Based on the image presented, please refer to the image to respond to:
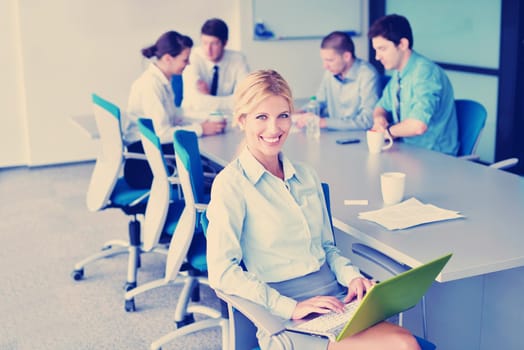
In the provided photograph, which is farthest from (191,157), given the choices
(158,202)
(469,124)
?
(469,124)

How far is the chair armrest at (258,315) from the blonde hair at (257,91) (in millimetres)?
582

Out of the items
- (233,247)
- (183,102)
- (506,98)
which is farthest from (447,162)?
(506,98)

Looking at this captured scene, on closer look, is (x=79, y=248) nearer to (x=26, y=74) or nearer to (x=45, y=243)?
(x=45, y=243)

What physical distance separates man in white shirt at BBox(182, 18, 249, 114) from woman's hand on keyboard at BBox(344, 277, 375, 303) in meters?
2.72

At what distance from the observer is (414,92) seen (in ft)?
13.0

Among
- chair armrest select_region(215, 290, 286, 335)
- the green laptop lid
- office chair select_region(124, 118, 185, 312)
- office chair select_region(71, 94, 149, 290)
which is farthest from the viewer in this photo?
office chair select_region(71, 94, 149, 290)

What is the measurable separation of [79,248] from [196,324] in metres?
1.63

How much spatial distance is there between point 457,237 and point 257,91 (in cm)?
79

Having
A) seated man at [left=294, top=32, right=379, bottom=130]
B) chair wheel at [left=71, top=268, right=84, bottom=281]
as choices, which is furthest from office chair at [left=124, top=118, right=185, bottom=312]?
seated man at [left=294, top=32, right=379, bottom=130]

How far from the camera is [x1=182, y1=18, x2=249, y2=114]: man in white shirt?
5.04 m

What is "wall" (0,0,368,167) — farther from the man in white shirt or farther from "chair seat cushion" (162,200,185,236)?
"chair seat cushion" (162,200,185,236)

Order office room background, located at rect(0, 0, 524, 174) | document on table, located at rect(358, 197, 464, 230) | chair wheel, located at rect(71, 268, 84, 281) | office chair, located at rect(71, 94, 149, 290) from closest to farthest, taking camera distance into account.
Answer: document on table, located at rect(358, 197, 464, 230) → office chair, located at rect(71, 94, 149, 290) → chair wheel, located at rect(71, 268, 84, 281) → office room background, located at rect(0, 0, 524, 174)

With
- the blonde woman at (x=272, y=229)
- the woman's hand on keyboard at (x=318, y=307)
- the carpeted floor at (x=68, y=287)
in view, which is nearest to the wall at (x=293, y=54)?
the carpeted floor at (x=68, y=287)

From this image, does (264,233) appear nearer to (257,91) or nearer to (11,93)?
(257,91)
